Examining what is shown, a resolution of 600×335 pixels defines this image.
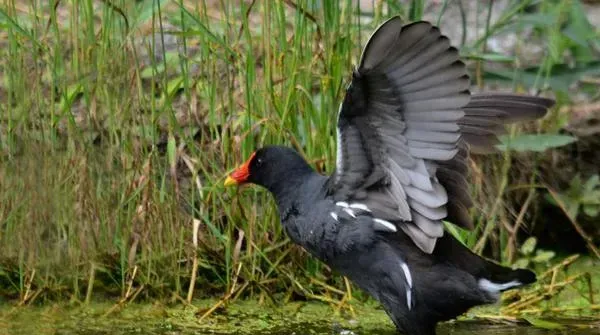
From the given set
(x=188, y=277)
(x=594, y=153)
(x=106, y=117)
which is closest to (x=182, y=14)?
(x=106, y=117)

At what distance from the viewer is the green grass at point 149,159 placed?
477 centimetres

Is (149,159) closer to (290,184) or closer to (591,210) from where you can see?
(290,184)

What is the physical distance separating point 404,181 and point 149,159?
1125 mm

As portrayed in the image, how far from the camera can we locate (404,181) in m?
4.02

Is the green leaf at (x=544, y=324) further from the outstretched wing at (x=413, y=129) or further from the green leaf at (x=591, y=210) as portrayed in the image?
the green leaf at (x=591, y=210)

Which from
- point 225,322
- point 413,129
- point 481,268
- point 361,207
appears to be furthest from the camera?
point 225,322

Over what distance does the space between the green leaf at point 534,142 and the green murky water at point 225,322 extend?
694 mm

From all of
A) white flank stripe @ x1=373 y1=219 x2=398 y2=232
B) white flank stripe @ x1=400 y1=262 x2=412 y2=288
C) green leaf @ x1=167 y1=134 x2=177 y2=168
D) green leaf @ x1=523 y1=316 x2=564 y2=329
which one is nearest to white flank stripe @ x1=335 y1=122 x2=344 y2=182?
white flank stripe @ x1=373 y1=219 x2=398 y2=232

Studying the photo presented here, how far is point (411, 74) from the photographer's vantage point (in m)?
3.81

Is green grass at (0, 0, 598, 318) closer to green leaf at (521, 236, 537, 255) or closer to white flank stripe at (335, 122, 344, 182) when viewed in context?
green leaf at (521, 236, 537, 255)

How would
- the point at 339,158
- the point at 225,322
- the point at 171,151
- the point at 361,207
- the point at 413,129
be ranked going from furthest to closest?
the point at 171,151 < the point at 225,322 < the point at 361,207 < the point at 339,158 < the point at 413,129

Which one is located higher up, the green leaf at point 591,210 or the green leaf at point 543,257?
the green leaf at point 591,210

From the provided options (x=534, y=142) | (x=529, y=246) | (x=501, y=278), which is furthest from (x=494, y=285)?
(x=534, y=142)

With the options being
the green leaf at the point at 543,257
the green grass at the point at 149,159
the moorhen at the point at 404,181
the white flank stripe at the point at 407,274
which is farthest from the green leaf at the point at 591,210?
the white flank stripe at the point at 407,274
